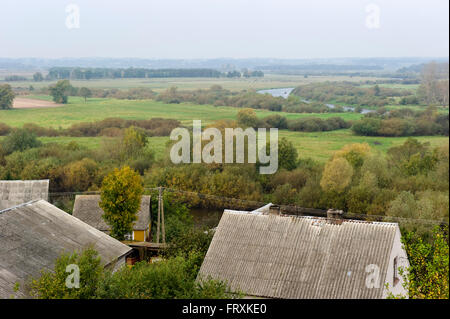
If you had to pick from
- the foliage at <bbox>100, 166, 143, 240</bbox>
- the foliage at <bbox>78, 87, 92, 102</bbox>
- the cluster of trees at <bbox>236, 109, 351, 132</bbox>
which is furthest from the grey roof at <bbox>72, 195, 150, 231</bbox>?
the foliage at <bbox>78, 87, 92, 102</bbox>

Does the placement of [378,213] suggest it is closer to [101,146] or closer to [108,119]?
[101,146]

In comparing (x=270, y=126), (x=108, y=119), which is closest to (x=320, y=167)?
(x=270, y=126)

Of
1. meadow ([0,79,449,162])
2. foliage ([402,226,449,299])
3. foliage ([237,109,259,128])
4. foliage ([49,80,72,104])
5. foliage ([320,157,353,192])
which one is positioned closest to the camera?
foliage ([402,226,449,299])

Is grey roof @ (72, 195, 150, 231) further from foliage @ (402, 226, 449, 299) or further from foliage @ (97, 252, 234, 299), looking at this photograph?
foliage @ (402, 226, 449, 299)

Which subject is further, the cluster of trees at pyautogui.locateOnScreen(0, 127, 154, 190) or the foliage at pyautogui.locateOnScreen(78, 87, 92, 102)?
the foliage at pyautogui.locateOnScreen(78, 87, 92, 102)

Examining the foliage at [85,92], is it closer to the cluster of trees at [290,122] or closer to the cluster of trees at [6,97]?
the cluster of trees at [6,97]

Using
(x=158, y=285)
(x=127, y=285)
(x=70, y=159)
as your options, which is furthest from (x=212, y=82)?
(x=127, y=285)
